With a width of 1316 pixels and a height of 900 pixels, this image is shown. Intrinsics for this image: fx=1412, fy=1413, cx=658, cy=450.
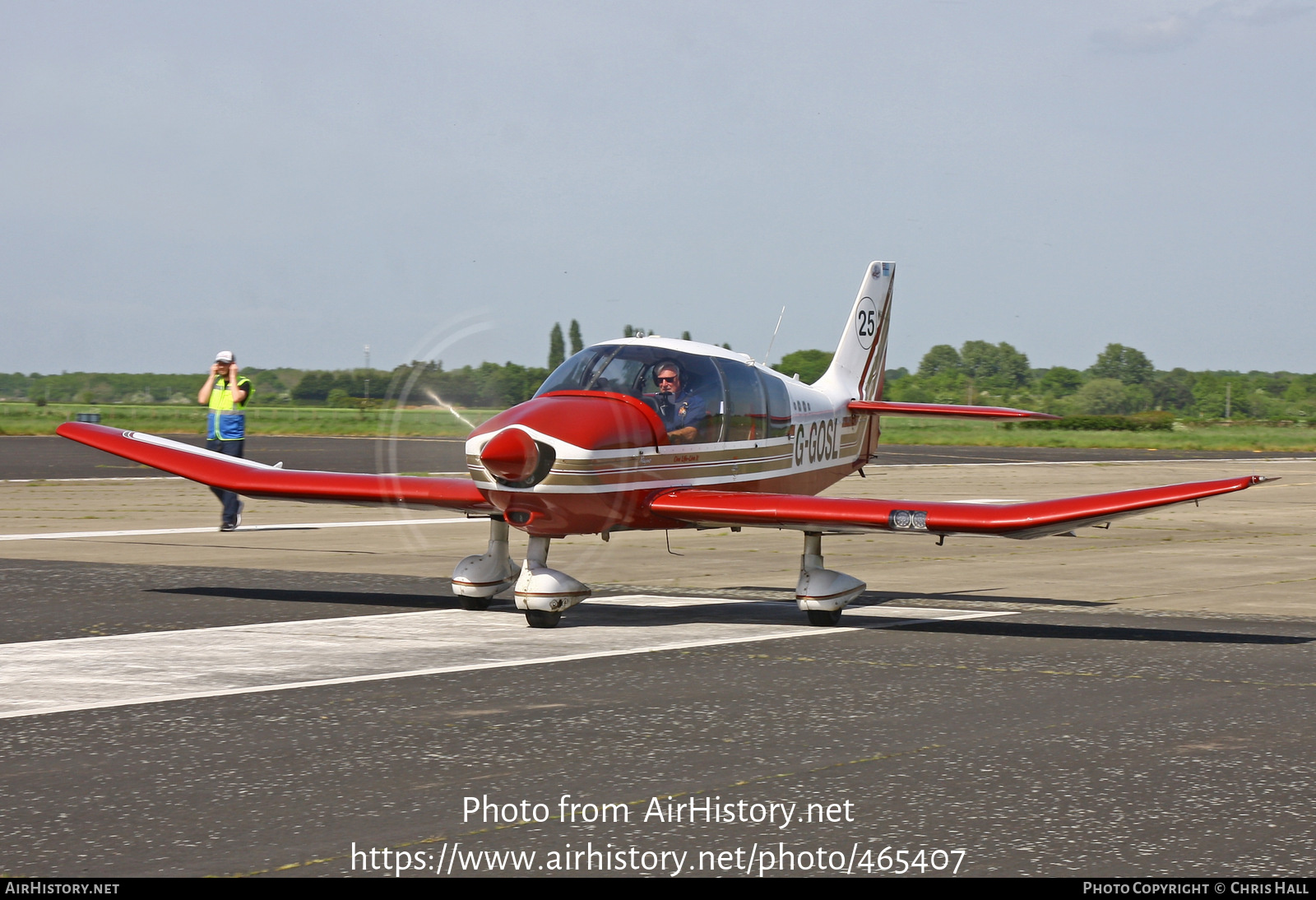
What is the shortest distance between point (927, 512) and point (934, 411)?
5.36 meters

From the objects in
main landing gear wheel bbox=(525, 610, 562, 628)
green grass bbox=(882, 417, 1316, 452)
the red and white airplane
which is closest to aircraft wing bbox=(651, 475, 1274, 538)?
the red and white airplane

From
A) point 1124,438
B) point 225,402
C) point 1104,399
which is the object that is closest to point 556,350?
point 225,402

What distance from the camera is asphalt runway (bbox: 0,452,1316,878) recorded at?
4.93m

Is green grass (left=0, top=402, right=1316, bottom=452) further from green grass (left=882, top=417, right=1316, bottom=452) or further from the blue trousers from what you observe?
the blue trousers

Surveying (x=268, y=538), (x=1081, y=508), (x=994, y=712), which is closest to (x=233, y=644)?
(x=994, y=712)

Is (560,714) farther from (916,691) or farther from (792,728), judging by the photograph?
(916,691)

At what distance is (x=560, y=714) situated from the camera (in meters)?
7.24

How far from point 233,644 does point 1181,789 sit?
628 cm

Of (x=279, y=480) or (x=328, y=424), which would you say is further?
(x=328, y=424)

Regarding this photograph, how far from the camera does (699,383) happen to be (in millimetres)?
11000

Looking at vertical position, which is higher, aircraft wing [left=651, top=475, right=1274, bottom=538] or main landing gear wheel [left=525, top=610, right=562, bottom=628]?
aircraft wing [left=651, top=475, right=1274, bottom=538]

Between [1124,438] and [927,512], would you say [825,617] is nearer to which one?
[927,512]

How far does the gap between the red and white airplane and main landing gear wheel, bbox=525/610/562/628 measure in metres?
0.02

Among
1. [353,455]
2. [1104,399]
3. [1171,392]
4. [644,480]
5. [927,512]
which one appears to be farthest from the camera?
[1171,392]
